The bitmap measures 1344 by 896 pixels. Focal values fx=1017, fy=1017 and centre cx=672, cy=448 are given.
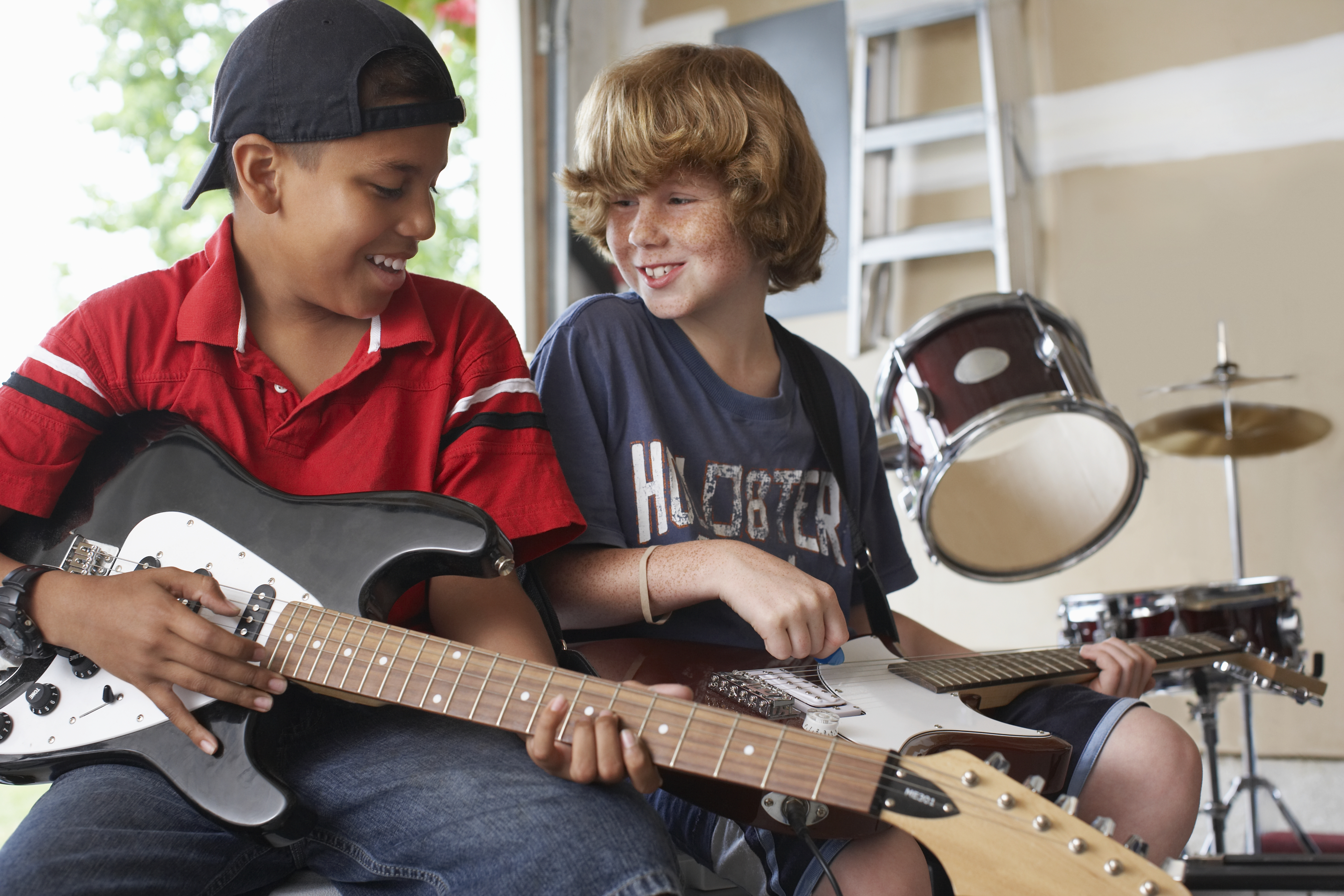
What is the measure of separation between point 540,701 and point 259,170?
576mm

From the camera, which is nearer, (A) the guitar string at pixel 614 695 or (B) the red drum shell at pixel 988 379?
(A) the guitar string at pixel 614 695

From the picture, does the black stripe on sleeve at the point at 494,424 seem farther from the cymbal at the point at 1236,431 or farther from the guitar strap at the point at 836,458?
the cymbal at the point at 1236,431

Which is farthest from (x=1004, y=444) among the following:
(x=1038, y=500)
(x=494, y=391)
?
(x=494, y=391)

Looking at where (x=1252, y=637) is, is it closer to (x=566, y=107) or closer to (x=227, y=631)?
(x=227, y=631)

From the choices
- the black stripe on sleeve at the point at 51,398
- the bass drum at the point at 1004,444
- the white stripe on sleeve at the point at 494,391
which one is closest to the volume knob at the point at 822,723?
the white stripe on sleeve at the point at 494,391

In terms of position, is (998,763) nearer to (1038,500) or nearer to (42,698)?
(42,698)

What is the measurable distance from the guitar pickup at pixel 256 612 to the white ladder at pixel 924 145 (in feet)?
6.53

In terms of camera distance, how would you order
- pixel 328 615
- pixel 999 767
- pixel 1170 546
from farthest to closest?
pixel 1170 546 < pixel 328 615 < pixel 999 767

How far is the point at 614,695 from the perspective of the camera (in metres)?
0.75

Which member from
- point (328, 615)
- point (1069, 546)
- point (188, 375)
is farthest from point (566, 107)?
point (328, 615)

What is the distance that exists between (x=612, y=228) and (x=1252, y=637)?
1443 mm

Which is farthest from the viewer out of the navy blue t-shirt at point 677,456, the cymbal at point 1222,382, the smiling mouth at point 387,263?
the cymbal at point 1222,382

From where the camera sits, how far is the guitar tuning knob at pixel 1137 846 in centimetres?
62

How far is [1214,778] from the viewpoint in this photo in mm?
1999
